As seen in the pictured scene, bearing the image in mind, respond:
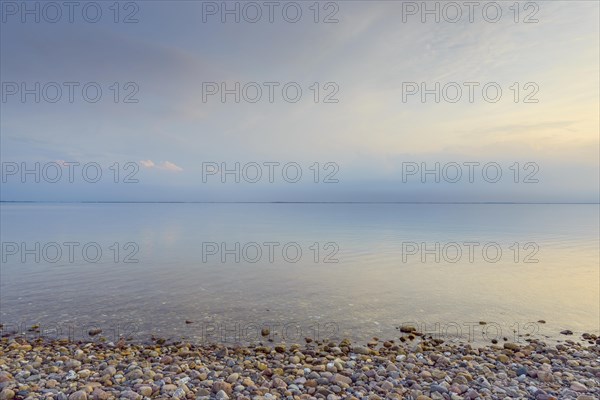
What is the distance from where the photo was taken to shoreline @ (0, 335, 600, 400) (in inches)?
311

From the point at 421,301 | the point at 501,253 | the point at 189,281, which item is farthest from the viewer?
the point at 501,253

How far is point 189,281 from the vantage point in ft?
71.1

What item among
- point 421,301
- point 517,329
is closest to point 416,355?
point 517,329

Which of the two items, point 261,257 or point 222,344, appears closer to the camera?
point 222,344

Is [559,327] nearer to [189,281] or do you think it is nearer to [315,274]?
[315,274]

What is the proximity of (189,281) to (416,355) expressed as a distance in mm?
14623

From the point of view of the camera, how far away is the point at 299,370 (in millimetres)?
9328

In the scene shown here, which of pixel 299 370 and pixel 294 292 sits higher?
pixel 299 370

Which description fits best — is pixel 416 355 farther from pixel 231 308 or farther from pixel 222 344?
pixel 231 308

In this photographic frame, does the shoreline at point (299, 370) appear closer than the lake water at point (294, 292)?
Yes

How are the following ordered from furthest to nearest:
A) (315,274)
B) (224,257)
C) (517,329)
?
(224,257) → (315,274) → (517,329)

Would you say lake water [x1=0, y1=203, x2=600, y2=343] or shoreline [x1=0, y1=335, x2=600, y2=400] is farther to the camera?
lake water [x1=0, y1=203, x2=600, y2=343]

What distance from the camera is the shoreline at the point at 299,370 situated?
7898 millimetres

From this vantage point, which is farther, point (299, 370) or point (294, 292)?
point (294, 292)
